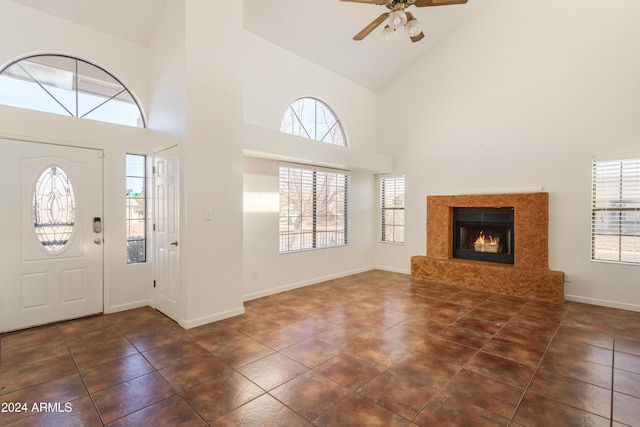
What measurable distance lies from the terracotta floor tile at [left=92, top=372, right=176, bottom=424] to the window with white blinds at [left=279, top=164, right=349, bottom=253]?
2.95 meters

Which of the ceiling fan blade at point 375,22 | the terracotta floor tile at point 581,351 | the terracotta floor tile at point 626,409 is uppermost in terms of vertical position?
the ceiling fan blade at point 375,22

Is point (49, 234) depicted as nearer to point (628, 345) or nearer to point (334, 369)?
point (334, 369)

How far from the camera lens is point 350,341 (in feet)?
10.4

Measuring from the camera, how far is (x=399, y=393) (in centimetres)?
228

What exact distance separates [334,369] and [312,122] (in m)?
4.33

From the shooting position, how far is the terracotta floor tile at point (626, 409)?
2.00m

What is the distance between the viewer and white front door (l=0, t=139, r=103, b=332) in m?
3.38

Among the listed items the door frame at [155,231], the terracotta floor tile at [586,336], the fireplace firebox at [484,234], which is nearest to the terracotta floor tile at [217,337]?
the door frame at [155,231]

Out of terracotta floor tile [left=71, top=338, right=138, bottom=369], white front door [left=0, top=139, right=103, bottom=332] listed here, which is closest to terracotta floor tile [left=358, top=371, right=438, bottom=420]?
terracotta floor tile [left=71, top=338, right=138, bottom=369]

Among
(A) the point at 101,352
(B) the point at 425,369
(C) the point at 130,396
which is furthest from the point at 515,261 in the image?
(A) the point at 101,352

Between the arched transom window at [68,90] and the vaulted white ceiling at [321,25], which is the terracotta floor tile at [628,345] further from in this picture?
the arched transom window at [68,90]

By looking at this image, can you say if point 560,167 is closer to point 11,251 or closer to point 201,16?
A: point 201,16

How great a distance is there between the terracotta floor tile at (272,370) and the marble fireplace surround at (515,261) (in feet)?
12.3

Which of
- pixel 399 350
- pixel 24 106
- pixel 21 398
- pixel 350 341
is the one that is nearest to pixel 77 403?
pixel 21 398
